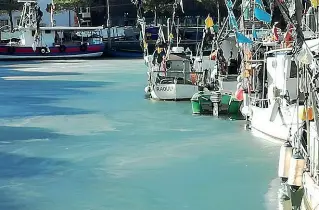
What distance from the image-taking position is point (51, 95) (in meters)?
31.9

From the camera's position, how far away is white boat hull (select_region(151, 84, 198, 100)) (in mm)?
27484

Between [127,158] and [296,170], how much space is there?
7477 mm

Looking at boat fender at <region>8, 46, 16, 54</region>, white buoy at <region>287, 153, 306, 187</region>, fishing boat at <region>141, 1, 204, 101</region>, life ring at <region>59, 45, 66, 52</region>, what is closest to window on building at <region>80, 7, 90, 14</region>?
life ring at <region>59, 45, 66, 52</region>

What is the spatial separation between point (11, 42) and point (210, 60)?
32.5 meters

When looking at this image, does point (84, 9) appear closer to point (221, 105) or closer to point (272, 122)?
point (221, 105)

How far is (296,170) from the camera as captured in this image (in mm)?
9844

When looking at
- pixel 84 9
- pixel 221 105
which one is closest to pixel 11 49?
pixel 84 9

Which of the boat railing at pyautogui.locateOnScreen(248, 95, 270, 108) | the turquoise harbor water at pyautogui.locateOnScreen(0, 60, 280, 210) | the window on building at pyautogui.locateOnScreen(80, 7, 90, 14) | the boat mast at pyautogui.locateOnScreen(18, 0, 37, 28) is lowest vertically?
the turquoise harbor water at pyautogui.locateOnScreen(0, 60, 280, 210)

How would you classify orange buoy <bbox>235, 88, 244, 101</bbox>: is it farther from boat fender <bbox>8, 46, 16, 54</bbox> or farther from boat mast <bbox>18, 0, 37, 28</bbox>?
boat fender <bbox>8, 46, 16, 54</bbox>

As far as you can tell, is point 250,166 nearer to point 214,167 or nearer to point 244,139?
point 214,167

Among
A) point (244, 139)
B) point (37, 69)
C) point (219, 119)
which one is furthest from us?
point (37, 69)

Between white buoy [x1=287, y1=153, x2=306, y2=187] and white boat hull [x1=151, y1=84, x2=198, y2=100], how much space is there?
17330 mm

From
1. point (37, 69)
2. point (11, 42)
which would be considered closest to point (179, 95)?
point (37, 69)

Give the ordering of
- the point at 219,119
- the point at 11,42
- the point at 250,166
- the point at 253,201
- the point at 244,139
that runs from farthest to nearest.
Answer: the point at 11,42 → the point at 219,119 → the point at 244,139 → the point at 250,166 → the point at 253,201
